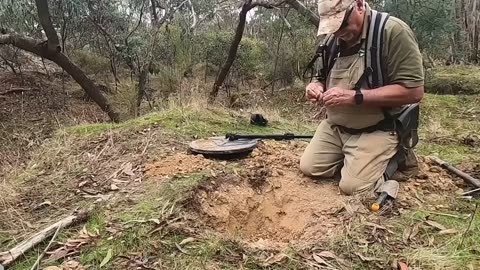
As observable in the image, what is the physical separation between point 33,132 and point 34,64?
581 cm

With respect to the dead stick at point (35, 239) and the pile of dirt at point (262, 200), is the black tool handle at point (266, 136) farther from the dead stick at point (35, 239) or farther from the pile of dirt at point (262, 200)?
the dead stick at point (35, 239)

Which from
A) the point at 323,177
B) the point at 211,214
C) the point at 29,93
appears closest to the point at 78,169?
the point at 211,214

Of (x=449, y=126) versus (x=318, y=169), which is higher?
(x=318, y=169)

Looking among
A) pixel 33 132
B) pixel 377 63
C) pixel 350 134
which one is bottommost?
pixel 33 132

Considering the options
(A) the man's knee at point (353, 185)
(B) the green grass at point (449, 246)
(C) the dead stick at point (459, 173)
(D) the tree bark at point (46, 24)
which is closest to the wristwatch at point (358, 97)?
(A) the man's knee at point (353, 185)

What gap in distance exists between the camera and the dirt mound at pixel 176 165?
379cm

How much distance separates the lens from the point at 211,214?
3.24 metres

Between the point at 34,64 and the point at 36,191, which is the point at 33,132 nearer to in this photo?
the point at 36,191

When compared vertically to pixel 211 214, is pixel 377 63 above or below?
above

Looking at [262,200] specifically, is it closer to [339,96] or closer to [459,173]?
[339,96]

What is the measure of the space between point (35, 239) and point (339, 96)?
2128mm

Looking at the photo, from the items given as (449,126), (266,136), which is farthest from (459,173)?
(449,126)

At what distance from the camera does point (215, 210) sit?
10.8ft

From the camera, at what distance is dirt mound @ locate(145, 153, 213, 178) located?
379cm
